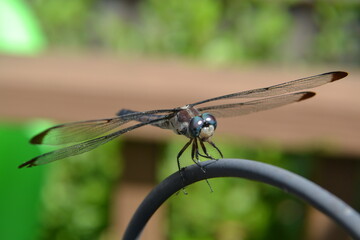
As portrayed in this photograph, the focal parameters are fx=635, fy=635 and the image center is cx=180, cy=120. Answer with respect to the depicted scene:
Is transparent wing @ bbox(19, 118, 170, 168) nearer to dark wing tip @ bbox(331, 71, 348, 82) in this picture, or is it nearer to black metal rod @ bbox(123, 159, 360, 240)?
black metal rod @ bbox(123, 159, 360, 240)

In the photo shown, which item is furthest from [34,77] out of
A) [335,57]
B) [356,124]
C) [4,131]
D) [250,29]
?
[335,57]

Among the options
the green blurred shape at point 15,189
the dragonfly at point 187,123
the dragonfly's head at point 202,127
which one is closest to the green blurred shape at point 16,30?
the green blurred shape at point 15,189

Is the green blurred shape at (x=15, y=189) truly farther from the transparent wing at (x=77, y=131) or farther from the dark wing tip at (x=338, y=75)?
the dark wing tip at (x=338, y=75)

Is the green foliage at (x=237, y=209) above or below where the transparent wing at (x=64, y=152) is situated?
above

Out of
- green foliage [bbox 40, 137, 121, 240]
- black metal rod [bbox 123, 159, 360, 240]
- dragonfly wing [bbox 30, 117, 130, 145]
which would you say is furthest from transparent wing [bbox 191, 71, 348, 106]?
green foliage [bbox 40, 137, 121, 240]

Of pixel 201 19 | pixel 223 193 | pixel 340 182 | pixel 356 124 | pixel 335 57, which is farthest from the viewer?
pixel 335 57

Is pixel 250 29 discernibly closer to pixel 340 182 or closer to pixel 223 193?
pixel 223 193

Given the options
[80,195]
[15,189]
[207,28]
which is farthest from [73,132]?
[207,28]
